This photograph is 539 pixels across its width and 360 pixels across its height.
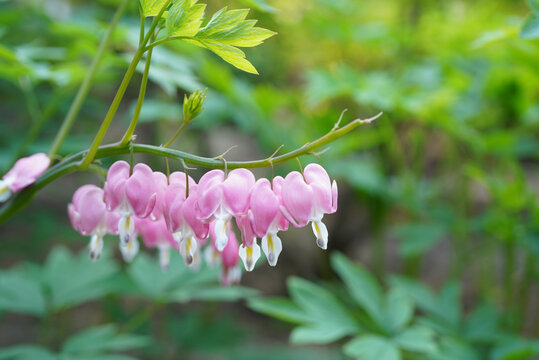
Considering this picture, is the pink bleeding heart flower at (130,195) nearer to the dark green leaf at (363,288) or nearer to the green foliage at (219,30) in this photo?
the green foliage at (219,30)

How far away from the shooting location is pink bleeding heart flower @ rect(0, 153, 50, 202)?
32.2 inches

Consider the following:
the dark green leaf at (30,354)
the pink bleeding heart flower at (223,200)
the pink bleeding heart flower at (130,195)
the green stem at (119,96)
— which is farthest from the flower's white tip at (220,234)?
the dark green leaf at (30,354)

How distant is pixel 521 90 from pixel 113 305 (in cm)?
198

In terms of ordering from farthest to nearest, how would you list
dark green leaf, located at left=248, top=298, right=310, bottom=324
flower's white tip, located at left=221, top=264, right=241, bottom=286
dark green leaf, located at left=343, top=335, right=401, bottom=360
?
dark green leaf, located at left=248, top=298, right=310, bottom=324, dark green leaf, located at left=343, top=335, right=401, bottom=360, flower's white tip, located at left=221, top=264, right=241, bottom=286

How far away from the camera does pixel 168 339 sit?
220 cm

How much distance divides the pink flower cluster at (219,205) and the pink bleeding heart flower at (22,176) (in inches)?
3.7

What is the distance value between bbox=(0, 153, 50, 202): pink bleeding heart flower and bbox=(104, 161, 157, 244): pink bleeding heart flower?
15 centimetres

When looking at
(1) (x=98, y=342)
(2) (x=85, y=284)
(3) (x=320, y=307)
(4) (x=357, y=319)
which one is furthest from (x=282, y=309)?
(2) (x=85, y=284)

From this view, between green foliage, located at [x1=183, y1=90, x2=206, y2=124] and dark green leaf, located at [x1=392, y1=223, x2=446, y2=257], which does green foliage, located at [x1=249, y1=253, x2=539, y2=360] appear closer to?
dark green leaf, located at [x1=392, y1=223, x2=446, y2=257]

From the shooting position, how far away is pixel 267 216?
734mm

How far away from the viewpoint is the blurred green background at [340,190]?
1476mm

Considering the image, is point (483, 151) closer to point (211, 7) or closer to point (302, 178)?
point (302, 178)

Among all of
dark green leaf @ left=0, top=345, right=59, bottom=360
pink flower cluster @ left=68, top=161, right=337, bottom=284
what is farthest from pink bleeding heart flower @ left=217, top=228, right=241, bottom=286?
dark green leaf @ left=0, top=345, right=59, bottom=360

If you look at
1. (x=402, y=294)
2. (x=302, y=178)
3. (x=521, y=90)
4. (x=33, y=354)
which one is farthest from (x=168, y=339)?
(x=521, y=90)
